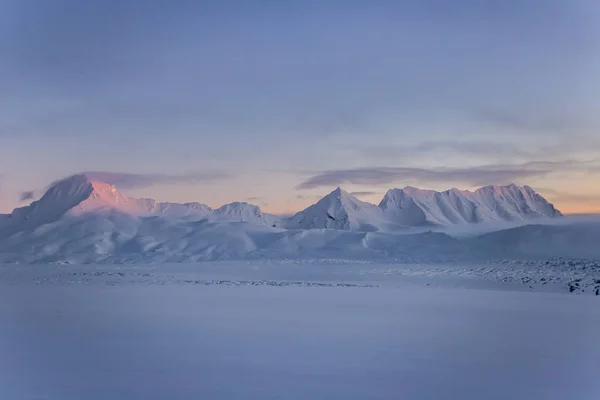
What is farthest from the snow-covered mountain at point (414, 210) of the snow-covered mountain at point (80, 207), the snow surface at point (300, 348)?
the snow surface at point (300, 348)

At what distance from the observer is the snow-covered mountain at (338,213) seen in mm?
90519

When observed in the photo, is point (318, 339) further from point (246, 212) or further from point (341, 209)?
point (246, 212)

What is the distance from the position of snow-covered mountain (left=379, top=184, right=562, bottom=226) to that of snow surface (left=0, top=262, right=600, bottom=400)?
236 ft

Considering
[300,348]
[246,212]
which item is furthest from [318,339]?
[246,212]

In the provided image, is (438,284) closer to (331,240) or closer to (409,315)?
(409,315)

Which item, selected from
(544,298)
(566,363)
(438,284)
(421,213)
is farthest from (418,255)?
(421,213)

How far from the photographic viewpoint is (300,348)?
346 inches

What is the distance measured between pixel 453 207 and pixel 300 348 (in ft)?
292

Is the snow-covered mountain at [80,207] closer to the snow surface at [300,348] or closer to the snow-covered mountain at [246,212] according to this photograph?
the snow-covered mountain at [246,212]

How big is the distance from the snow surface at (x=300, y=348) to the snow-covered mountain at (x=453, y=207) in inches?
2833

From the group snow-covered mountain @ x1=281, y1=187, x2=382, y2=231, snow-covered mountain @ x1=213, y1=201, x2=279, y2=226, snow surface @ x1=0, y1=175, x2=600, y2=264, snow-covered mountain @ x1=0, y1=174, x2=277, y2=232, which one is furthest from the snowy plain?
snow-covered mountain @ x1=213, y1=201, x2=279, y2=226

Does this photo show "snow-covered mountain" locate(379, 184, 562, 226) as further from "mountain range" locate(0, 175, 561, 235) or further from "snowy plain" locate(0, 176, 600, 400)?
"snowy plain" locate(0, 176, 600, 400)

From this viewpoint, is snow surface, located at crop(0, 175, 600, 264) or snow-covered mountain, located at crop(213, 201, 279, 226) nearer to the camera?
snow surface, located at crop(0, 175, 600, 264)

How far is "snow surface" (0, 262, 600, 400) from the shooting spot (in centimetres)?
657
